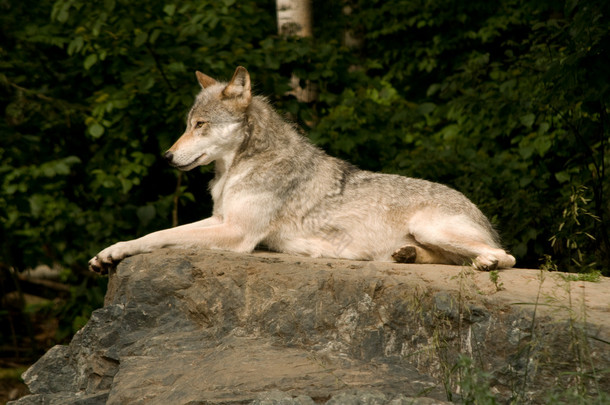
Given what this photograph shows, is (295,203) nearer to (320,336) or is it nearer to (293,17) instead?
(320,336)

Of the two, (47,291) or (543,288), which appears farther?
(47,291)

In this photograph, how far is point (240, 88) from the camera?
234 inches

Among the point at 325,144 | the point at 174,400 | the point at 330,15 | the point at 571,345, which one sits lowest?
the point at 174,400

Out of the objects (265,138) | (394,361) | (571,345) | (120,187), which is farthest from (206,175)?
(571,345)

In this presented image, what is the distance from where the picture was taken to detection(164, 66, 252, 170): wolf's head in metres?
5.69

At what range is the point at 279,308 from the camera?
4.37 m

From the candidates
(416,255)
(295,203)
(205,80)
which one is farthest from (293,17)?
(416,255)

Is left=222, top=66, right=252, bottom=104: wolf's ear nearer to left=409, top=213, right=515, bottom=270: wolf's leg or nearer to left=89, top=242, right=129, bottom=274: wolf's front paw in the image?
left=89, top=242, right=129, bottom=274: wolf's front paw

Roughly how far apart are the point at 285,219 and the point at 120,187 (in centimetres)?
299

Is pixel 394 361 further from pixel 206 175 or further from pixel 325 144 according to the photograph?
pixel 206 175

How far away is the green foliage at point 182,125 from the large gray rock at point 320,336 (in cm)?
253

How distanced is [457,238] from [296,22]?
14.9 feet

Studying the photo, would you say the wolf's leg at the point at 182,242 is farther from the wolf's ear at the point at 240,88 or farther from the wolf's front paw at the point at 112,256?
the wolf's ear at the point at 240,88

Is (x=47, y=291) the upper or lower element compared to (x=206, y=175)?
lower
